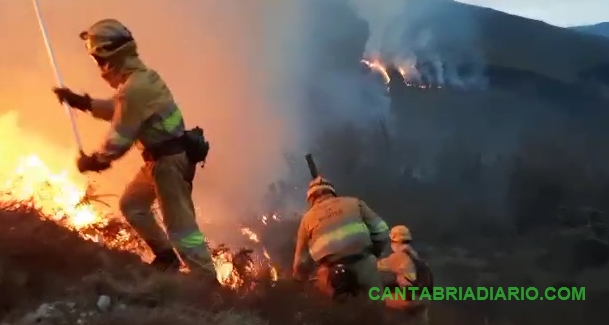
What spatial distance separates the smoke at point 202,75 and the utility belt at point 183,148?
28.1 ft

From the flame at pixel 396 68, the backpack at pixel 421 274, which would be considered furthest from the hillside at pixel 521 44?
the backpack at pixel 421 274

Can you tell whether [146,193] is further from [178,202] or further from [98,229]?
[98,229]

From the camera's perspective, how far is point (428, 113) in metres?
29.7

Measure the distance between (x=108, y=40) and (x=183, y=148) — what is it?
0.98 m

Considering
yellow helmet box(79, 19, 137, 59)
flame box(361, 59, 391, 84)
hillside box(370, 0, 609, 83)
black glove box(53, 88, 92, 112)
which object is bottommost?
black glove box(53, 88, 92, 112)

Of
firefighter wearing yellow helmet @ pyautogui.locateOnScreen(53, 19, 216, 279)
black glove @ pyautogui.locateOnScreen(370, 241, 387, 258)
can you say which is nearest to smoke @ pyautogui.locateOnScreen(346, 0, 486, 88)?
black glove @ pyautogui.locateOnScreen(370, 241, 387, 258)

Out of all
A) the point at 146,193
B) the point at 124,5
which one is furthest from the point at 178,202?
the point at 124,5

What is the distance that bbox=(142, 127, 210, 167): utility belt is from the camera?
5945 mm

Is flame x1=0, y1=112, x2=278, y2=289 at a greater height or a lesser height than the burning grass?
greater

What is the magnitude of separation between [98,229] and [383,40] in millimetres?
22056

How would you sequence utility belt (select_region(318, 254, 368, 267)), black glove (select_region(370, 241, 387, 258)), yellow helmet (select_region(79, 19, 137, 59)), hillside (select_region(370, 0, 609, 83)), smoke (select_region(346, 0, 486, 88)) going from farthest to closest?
hillside (select_region(370, 0, 609, 83)) → smoke (select_region(346, 0, 486, 88)) → black glove (select_region(370, 241, 387, 258)) → utility belt (select_region(318, 254, 368, 267)) → yellow helmet (select_region(79, 19, 137, 59))

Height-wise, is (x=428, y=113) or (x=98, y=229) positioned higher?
(x=428, y=113)

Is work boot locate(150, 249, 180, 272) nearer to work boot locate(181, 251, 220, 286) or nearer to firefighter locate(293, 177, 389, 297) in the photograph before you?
work boot locate(181, 251, 220, 286)

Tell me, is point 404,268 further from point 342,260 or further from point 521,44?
point 521,44
